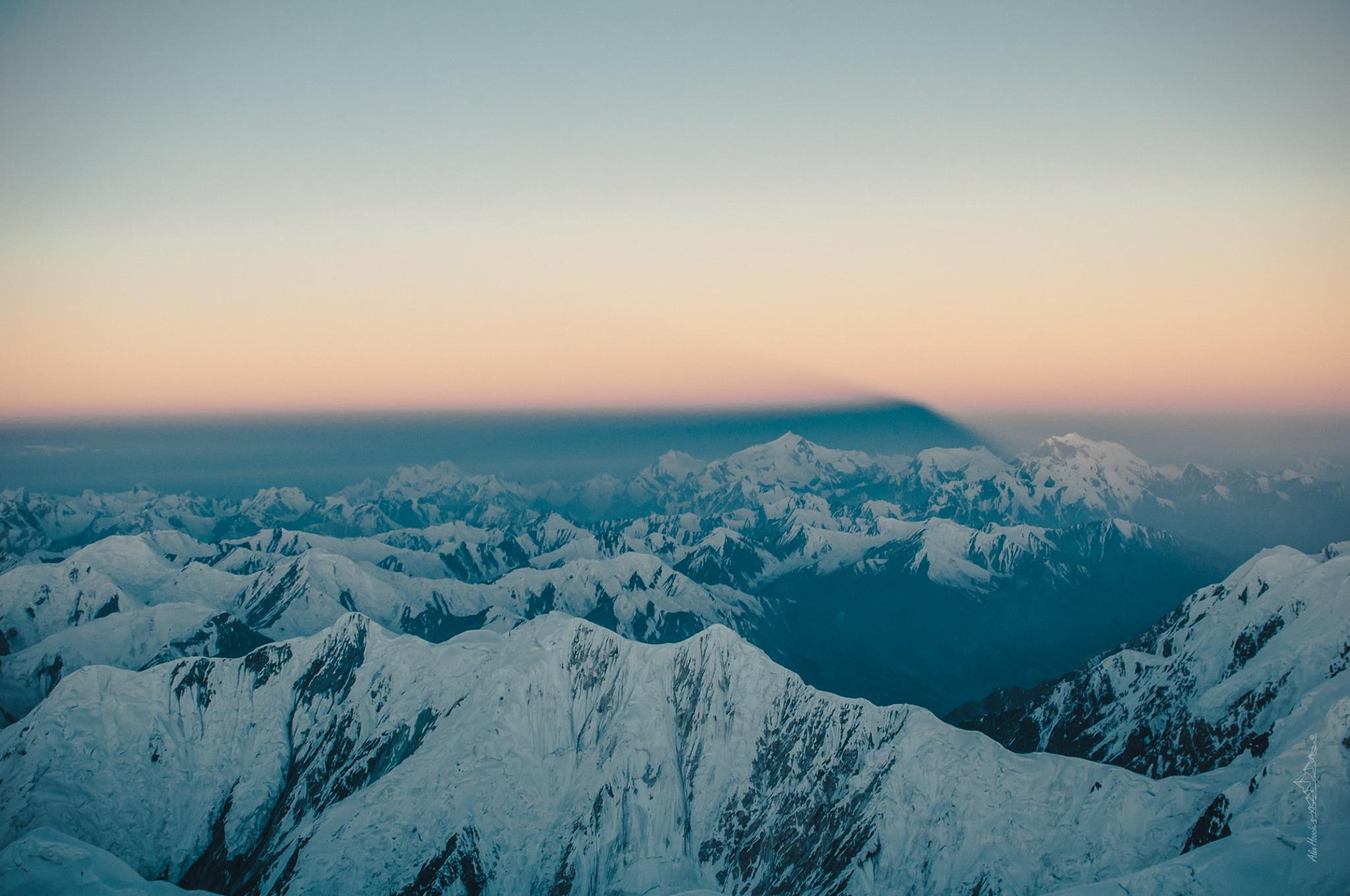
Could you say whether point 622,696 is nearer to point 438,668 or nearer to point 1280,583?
point 438,668

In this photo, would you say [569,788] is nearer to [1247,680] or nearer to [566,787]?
[566,787]

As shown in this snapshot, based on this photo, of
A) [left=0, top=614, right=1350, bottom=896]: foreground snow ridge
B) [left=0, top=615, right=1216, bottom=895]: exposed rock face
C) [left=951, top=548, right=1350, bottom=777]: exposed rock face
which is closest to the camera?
[left=0, top=614, right=1350, bottom=896]: foreground snow ridge

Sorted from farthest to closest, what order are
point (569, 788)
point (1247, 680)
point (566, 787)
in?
1. point (566, 787)
2. point (569, 788)
3. point (1247, 680)

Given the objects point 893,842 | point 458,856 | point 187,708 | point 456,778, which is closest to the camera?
point 893,842

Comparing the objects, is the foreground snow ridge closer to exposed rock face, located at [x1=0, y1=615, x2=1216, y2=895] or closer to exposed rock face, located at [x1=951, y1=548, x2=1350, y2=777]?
exposed rock face, located at [x1=0, y1=615, x2=1216, y2=895]

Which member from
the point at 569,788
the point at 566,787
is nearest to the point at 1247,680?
the point at 569,788

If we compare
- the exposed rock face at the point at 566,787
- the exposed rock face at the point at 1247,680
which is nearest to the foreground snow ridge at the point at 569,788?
the exposed rock face at the point at 566,787

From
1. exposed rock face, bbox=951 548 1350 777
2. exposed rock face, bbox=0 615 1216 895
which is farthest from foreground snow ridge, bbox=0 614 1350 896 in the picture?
exposed rock face, bbox=951 548 1350 777

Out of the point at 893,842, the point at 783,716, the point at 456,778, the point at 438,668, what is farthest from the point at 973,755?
the point at 438,668
